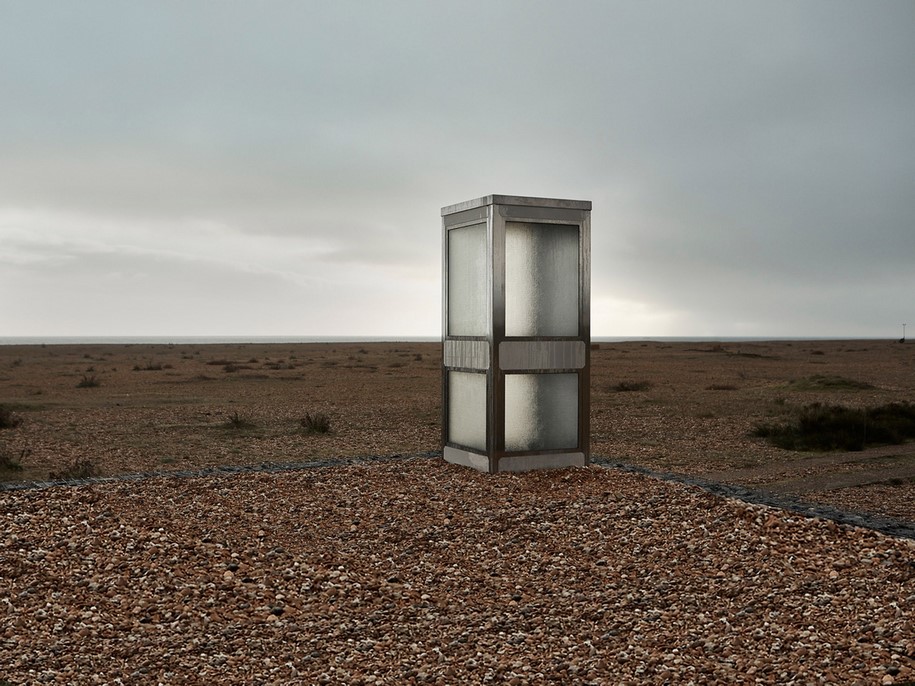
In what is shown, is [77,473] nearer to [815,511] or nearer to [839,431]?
[815,511]

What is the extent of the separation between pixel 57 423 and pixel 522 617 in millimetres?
18687

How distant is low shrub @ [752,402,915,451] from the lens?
19125 mm

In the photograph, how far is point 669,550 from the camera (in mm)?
8844

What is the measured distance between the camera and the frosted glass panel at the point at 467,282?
Answer: 12.2 m

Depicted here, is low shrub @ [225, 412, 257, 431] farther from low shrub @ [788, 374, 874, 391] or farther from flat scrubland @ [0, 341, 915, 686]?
low shrub @ [788, 374, 874, 391]

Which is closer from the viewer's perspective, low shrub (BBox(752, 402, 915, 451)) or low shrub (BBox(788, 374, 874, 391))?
low shrub (BBox(752, 402, 915, 451))

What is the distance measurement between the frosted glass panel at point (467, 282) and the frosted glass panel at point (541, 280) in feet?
1.19

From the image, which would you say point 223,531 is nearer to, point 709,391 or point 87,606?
point 87,606

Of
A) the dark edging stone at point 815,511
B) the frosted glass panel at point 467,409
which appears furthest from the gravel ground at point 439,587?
the frosted glass panel at point 467,409

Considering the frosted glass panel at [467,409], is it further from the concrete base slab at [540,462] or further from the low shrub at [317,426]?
the low shrub at [317,426]

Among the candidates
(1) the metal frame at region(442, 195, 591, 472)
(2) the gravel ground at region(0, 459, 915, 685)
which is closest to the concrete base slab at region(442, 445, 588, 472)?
(1) the metal frame at region(442, 195, 591, 472)

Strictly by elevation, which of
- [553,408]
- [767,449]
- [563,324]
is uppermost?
[563,324]

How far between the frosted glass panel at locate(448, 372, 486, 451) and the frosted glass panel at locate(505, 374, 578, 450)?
0.37m

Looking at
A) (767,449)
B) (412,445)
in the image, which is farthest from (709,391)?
(412,445)
